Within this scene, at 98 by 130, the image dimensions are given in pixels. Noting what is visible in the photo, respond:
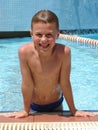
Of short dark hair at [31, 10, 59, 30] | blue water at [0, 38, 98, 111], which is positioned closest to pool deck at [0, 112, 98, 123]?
short dark hair at [31, 10, 59, 30]

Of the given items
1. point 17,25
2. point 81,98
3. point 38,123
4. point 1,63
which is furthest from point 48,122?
point 17,25

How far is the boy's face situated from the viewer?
271 cm

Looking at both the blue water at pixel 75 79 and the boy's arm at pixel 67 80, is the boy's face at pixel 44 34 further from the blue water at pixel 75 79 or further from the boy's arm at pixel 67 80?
the blue water at pixel 75 79

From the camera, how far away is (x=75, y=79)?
21.7ft

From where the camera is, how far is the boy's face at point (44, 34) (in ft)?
8.91

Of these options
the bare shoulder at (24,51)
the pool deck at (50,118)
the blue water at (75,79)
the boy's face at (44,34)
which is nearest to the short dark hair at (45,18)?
the boy's face at (44,34)

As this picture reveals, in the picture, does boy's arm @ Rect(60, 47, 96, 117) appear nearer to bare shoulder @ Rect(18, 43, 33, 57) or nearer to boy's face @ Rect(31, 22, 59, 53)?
boy's face @ Rect(31, 22, 59, 53)

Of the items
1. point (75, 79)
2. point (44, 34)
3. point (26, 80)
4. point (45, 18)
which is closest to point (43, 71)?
point (26, 80)

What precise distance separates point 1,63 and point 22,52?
17.6 feet

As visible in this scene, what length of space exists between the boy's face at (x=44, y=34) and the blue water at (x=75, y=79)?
2227 millimetres

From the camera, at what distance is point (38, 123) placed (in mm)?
2732

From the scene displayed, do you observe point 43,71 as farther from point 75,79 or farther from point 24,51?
point 75,79

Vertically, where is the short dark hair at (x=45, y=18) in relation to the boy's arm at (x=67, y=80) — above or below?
above

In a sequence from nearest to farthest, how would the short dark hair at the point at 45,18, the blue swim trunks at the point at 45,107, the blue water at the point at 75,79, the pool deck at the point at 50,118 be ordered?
the short dark hair at the point at 45,18 < the pool deck at the point at 50,118 < the blue swim trunks at the point at 45,107 < the blue water at the point at 75,79
